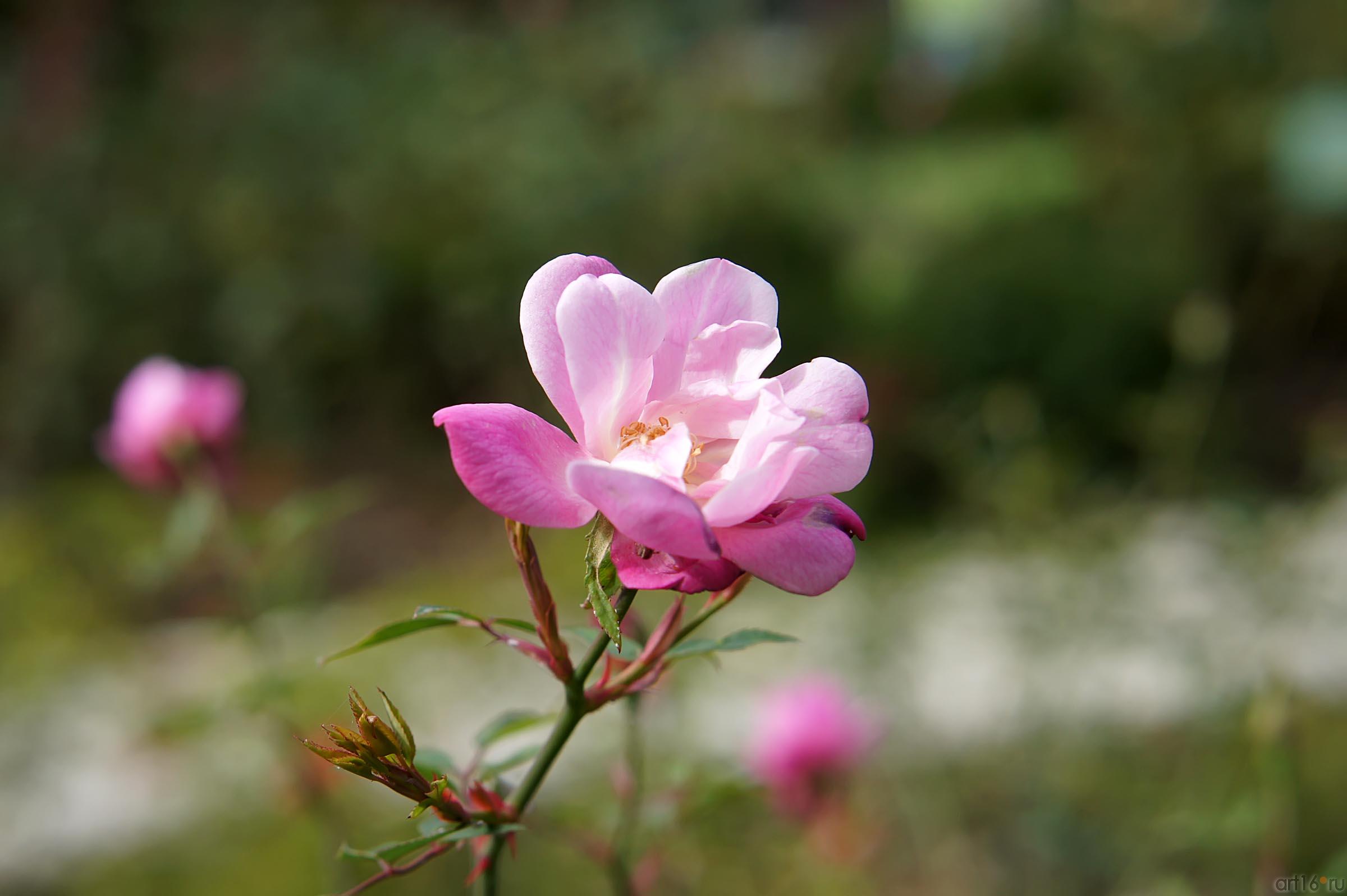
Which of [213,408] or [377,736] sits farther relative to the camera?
[213,408]

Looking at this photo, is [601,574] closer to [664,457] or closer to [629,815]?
[664,457]

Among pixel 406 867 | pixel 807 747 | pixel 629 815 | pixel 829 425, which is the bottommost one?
pixel 807 747

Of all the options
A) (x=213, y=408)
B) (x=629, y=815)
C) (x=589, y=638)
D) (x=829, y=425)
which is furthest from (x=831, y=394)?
(x=213, y=408)

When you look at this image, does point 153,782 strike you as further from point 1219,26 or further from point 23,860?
point 1219,26

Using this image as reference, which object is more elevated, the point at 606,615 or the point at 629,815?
the point at 606,615

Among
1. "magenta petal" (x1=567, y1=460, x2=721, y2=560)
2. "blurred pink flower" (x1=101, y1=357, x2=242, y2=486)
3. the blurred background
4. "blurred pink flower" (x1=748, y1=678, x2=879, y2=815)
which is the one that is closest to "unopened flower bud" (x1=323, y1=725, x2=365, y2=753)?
"magenta petal" (x1=567, y1=460, x2=721, y2=560)

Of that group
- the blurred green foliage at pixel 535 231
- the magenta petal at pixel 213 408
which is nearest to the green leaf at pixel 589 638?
the magenta petal at pixel 213 408

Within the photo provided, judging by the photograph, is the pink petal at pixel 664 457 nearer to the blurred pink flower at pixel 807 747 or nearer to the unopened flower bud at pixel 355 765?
the unopened flower bud at pixel 355 765
